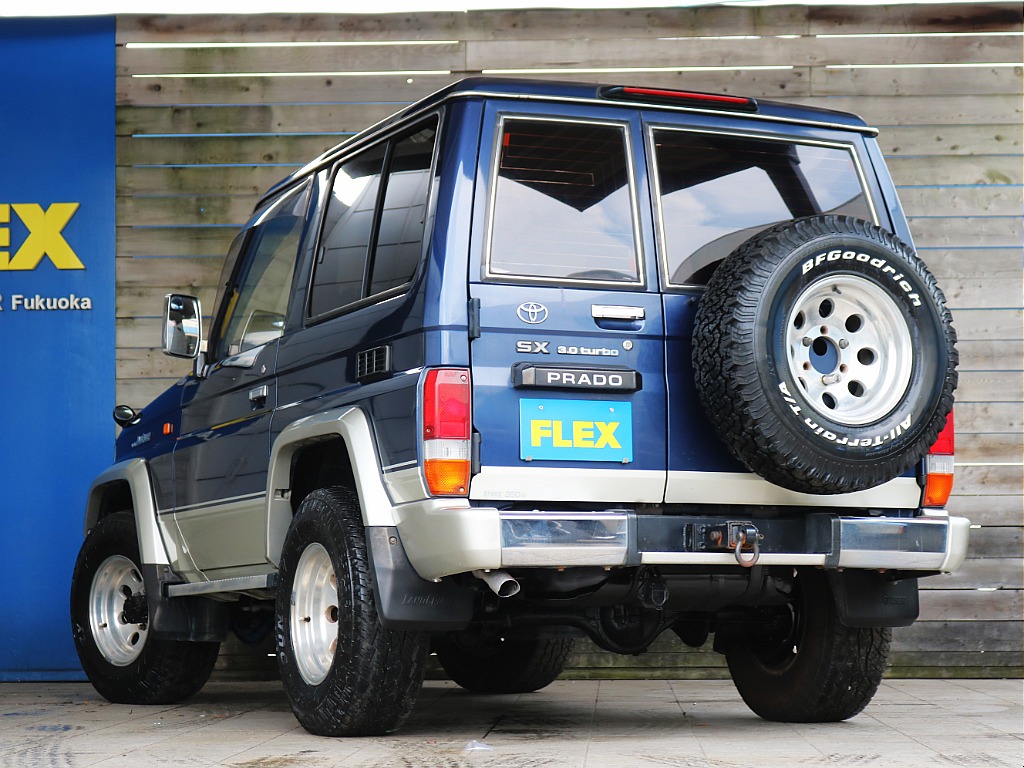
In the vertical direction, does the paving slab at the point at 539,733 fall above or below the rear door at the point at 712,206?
below

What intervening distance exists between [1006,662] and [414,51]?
530 cm

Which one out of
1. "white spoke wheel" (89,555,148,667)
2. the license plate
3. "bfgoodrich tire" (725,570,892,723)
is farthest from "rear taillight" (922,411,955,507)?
"white spoke wheel" (89,555,148,667)

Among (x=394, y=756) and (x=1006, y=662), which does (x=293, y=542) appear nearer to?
(x=394, y=756)

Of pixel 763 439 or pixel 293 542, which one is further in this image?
pixel 293 542

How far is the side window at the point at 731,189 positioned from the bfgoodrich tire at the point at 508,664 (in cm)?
288

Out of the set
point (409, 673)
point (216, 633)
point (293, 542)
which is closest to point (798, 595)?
point (409, 673)

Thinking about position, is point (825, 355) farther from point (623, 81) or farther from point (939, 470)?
point (623, 81)

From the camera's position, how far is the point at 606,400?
471 cm

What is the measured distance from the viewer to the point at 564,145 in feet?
16.3

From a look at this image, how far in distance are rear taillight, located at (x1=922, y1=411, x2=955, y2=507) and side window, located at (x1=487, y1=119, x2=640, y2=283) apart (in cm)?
131

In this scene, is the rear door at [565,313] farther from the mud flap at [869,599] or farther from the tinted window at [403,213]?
the mud flap at [869,599]

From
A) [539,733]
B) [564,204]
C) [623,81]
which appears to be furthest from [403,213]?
[623,81]

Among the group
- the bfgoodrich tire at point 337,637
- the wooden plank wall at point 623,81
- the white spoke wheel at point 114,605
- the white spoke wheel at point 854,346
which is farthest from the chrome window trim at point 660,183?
the white spoke wheel at point 114,605

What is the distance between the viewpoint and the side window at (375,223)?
16.5ft
